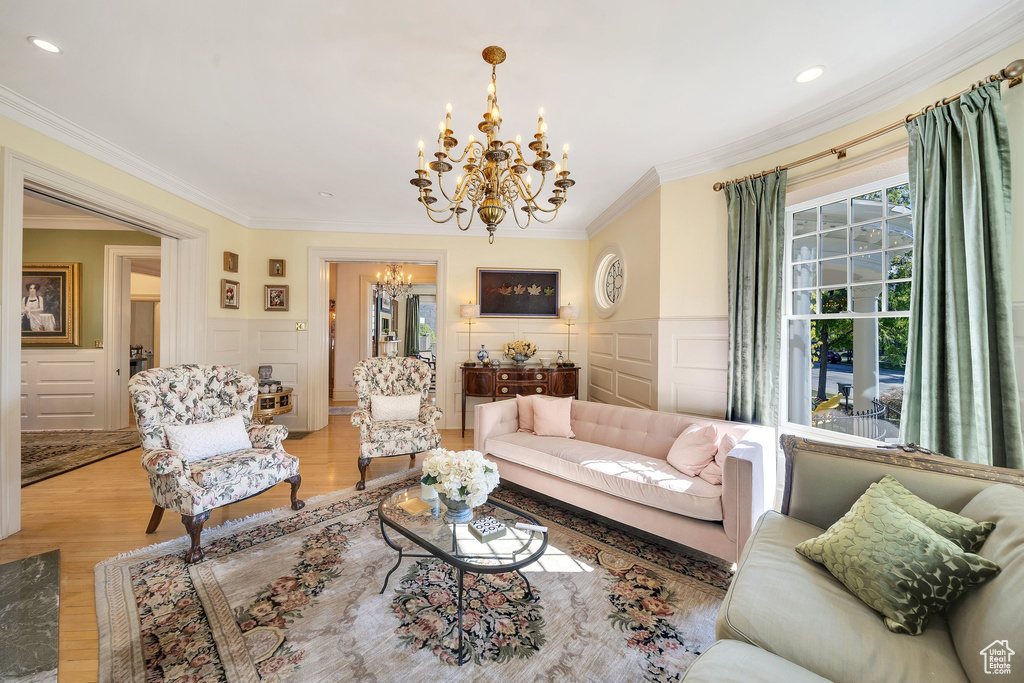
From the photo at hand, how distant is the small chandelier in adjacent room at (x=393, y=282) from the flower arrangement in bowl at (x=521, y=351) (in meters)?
3.21

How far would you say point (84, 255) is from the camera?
4.70m

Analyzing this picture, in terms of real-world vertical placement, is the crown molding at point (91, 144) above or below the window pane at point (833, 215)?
above

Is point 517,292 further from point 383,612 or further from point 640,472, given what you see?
point 383,612

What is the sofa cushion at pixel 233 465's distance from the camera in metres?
2.23

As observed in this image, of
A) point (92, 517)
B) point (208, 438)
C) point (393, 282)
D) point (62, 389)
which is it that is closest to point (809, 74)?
point (208, 438)

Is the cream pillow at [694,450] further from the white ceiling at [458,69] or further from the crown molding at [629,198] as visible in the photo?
the crown molding at [629,198]

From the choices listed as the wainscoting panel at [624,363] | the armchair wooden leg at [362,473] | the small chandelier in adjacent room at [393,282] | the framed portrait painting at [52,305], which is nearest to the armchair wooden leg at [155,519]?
the armchair wooden leg at [362,473]

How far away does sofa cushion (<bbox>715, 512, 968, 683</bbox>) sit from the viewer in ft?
3.29

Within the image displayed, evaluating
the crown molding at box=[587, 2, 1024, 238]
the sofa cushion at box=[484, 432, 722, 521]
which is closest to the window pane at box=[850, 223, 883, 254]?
the crown molding at box=[587, 2, 1024, 238]

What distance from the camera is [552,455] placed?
275 centimetres

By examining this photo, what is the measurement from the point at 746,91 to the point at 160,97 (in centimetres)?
358

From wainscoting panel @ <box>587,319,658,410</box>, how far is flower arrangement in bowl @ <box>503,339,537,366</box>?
0.85 metres

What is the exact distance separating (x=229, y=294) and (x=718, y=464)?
5196 millimetres

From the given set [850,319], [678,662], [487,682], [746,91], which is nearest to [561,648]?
[487,682]
